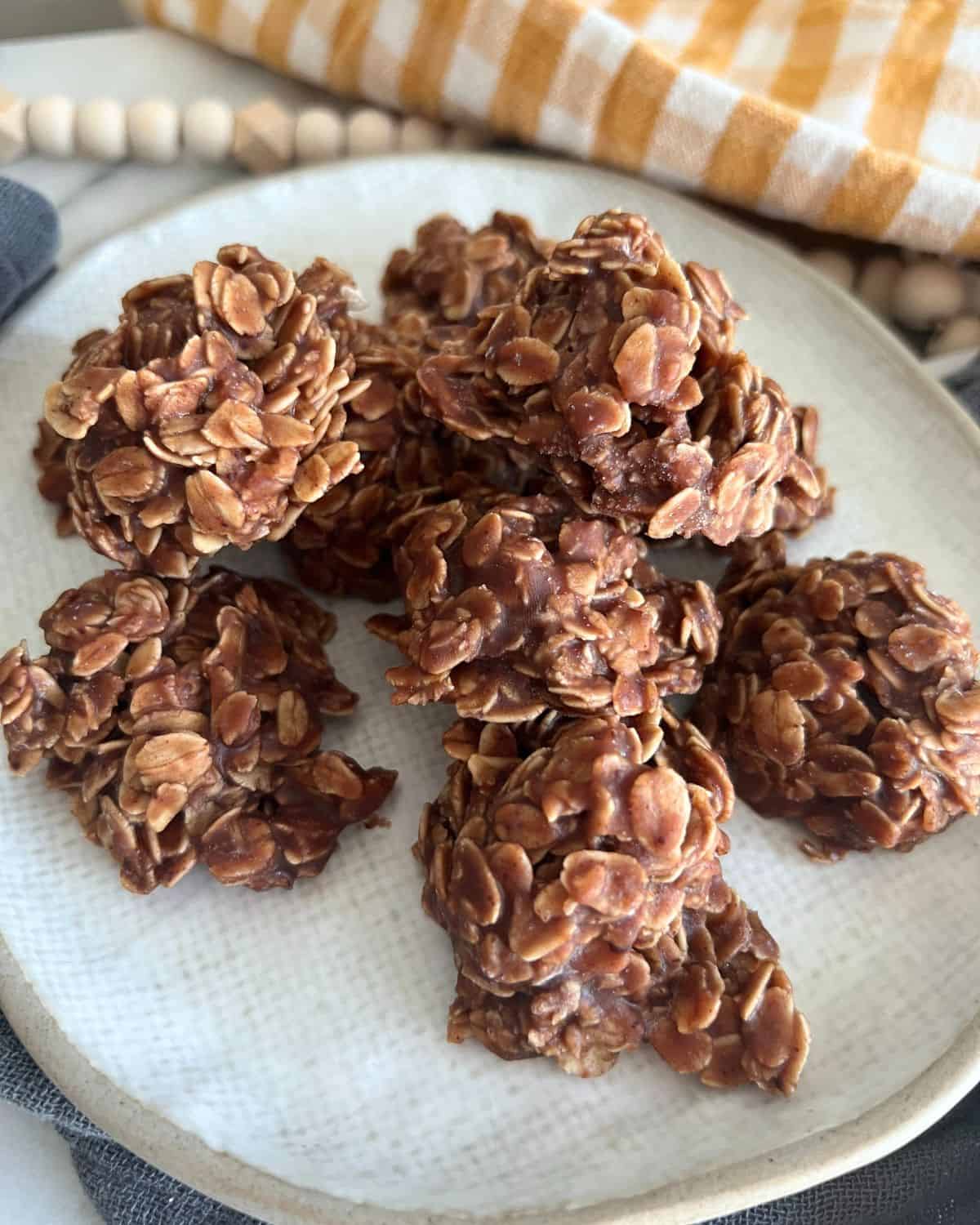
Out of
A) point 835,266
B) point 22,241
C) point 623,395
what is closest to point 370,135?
point 22,241

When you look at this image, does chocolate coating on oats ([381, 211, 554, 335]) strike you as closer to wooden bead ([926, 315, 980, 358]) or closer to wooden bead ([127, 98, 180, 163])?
wooden bead ([127, 98, 180, 163])

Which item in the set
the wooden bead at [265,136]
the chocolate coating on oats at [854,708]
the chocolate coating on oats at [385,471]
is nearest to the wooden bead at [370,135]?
the wooden bead at [265,136]

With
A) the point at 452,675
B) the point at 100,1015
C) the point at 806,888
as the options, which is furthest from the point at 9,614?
the point at 806,888

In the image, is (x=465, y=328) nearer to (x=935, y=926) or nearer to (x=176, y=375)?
(x=176, y=375)

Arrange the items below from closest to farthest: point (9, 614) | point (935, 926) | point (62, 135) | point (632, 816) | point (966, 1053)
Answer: point (632, 816)
point (966, 1053)
point (935, 926)
point (9, 614)
point (62, 135)

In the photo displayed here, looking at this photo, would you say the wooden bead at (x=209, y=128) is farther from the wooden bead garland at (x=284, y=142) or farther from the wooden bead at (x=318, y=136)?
the wooden bead at (x=318, y=136)

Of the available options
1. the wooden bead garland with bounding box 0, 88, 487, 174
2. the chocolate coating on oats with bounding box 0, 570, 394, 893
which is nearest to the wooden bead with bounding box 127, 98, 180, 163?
the wooden bead garland with bounding box 0, 88, 487, 174

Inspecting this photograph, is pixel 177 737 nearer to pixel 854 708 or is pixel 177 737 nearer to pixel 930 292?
pixel 854 708
